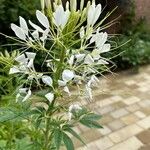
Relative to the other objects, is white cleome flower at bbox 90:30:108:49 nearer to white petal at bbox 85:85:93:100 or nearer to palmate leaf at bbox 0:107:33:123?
white petal at bbox 85:85:93:100

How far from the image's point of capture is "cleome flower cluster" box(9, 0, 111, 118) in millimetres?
1293

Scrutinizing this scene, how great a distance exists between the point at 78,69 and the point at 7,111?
41 centimetres

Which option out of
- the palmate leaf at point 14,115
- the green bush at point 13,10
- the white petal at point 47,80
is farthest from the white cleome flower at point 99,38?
the green bush at point 13,10

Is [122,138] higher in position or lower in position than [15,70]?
lower

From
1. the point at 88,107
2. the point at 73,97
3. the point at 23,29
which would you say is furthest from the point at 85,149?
the point at 23,29

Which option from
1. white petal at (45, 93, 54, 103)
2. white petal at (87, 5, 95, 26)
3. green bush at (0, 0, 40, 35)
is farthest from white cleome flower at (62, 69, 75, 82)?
green bush at (0, 0, 40, 35)

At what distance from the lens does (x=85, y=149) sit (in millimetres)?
3406

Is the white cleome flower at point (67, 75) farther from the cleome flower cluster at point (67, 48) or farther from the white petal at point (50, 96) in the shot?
the white petal at point (50, 96)

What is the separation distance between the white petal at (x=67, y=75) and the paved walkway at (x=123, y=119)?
1.72m

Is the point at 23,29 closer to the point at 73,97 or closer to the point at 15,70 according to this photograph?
the point at 15,70

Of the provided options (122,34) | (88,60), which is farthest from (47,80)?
(122,34)

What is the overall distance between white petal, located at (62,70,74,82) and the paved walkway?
1717 millimetres

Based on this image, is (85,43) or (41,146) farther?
(41,146)

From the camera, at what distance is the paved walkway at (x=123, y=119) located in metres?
3.54
